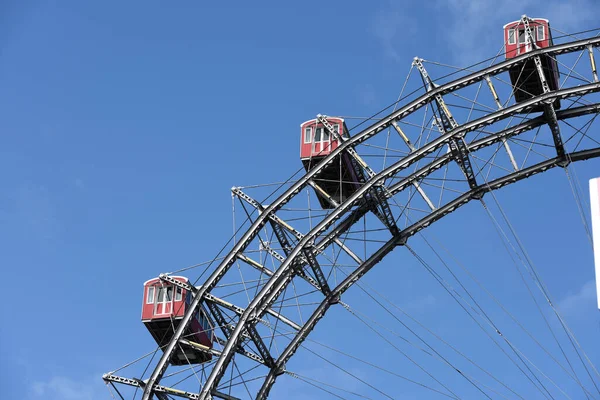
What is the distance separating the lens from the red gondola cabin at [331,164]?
4191 centimetres

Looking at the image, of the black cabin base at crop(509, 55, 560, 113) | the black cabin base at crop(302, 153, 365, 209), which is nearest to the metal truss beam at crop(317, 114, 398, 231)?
the black cabin base at crop(302, 153, 365, 209)

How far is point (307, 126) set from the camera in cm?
4353

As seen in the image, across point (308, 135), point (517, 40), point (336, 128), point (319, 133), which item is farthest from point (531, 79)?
point (308, 135)

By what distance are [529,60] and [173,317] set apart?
54.7 feet

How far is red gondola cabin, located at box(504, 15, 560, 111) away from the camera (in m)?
39.5

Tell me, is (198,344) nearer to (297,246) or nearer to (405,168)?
(297,246)

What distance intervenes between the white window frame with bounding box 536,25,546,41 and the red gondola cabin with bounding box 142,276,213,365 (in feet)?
52.1

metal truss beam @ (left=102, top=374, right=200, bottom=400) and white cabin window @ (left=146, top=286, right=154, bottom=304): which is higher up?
white cabin window @ (left=146, top=286, right=154, bottom=304)

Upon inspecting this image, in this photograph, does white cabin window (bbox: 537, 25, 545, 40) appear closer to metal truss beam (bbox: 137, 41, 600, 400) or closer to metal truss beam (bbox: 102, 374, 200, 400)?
metal truss beam (bbox: 137, 41, 600, 400)

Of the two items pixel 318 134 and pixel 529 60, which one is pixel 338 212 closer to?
pixel 318 134

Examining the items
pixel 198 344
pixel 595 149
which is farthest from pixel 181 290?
pixel 595 149

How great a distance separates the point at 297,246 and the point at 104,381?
9.79 m

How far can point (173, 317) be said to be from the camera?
44812 millimetres

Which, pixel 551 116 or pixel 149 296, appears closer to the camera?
pixel 551 116
